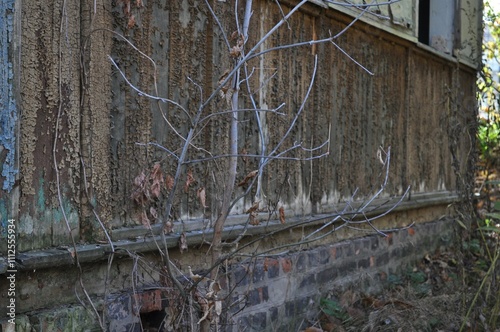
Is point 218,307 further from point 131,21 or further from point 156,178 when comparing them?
point 131,21

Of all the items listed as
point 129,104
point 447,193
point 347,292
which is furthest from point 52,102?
point 447,193

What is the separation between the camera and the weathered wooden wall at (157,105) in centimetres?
334

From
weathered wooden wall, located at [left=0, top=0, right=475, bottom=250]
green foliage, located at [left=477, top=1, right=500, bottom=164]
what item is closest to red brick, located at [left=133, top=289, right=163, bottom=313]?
weathered wooden wall, located at [left=0, top=0, right=475, bottom=250]

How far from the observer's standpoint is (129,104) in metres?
3.86

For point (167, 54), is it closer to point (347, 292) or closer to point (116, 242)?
point (116, 242)

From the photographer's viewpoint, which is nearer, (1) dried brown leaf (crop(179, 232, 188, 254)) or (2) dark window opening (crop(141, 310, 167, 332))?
(1) dried brown leaf (crop(179, 232, 188, 254))

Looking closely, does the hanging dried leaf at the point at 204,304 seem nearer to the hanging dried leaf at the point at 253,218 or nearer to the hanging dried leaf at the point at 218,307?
the hanging dried leaf at the point at 218,307

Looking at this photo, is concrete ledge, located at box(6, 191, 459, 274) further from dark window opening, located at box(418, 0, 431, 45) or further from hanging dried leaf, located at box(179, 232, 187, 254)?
dark window opening, located at box(418, 0, 431, 45)

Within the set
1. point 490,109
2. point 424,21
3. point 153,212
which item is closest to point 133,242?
A: point 153,212

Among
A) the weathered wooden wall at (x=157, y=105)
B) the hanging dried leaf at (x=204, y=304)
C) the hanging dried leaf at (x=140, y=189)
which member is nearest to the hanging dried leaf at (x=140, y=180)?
the hanging dried leaf at (x=140, y=189)

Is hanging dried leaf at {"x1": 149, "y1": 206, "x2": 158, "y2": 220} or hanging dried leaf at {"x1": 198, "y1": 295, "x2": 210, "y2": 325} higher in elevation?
hanging dried leaf at {"x1": 149, "y1": 206, "x2": 158, "y2": 220}

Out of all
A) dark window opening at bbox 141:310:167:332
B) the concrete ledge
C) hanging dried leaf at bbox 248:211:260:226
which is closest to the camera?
the concrete ledge

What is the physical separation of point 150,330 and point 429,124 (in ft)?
17.7

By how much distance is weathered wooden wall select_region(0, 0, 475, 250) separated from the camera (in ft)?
11.0
